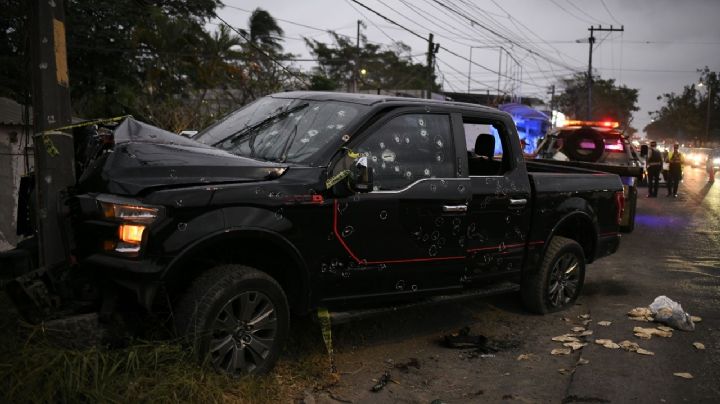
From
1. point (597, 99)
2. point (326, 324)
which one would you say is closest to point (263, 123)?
point (326, 324)

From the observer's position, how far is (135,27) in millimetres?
21391

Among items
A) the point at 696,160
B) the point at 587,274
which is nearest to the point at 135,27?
the point at 587,274

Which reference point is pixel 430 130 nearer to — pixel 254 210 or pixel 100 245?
pixel 254 210

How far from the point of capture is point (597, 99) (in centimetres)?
7625

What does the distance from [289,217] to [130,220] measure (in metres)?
0.95

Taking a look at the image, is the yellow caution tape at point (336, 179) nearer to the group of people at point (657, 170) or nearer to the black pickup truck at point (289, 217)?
the black pickup truck at point (289, 217)

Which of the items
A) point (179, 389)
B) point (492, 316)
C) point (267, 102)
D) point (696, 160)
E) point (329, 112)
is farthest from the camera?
point (696, 160)

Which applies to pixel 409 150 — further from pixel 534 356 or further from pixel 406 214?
pixel 534 356

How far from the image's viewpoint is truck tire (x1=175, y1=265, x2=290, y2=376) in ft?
11.8

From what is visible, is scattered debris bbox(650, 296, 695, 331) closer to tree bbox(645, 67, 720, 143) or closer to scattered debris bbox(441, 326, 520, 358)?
scattered debris bbox(441, 326, 520, 358)

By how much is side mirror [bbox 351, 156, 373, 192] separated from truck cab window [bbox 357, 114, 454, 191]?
0.31 m

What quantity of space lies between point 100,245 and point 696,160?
4365cm

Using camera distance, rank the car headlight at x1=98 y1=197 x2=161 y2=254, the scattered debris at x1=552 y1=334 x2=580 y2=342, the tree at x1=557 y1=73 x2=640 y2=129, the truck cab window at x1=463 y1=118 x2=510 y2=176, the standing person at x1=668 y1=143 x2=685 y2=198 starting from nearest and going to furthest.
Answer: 1. the car headlight at x1=98 y1=197 x2=161 y2=254
2. the scattered debris at x1=552 y1=334 x2=580 y2=342
3. the truck cab window at x1=463 y1=118 x2=510 y2=176
4. the standing person at x1=668 y1=143 x2=685 y2=198
5. the tree at x1=557 y1=73 x2=640 y2=129

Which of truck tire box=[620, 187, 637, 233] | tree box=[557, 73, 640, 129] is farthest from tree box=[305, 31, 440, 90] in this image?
truck tire box=[620, 187, 637, 233]
